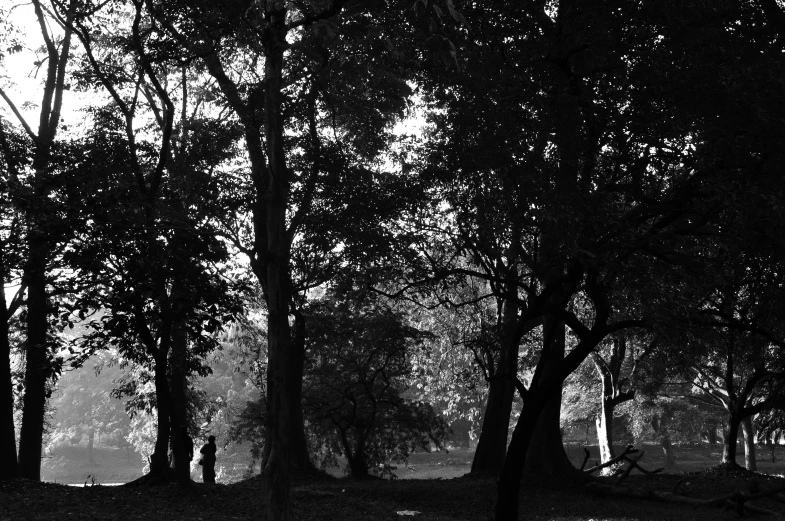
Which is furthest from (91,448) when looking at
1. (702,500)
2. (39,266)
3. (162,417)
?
(702,500)

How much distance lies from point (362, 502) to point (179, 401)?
22.4 feet

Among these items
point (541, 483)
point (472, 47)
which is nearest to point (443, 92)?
point (472, 47)

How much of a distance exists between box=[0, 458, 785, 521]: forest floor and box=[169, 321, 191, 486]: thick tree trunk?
0.47m

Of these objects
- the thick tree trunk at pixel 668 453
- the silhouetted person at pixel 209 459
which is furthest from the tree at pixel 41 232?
the thick tree trunk at pixel 668 453

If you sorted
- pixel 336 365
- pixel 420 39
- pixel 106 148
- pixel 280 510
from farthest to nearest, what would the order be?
1. pixel 336 365
2. pixel 106 148
3. pixel 420 39
4. pixel 280 510

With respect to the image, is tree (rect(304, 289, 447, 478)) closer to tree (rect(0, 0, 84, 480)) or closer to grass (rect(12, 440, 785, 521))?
grass (rect(12, 440, 785, 521))

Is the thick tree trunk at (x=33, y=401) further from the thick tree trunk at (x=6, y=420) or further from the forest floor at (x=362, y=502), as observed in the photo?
the forest floor at (x=362, y=502)

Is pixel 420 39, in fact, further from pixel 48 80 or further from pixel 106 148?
pixel 48 80

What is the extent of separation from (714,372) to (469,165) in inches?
651

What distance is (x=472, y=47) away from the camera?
12367 millimetres

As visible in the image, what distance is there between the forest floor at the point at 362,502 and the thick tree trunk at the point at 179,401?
1.55 feet

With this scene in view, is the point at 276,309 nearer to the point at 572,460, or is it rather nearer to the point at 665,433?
the point at 665,433

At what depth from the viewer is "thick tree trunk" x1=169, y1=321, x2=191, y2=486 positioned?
13.5m

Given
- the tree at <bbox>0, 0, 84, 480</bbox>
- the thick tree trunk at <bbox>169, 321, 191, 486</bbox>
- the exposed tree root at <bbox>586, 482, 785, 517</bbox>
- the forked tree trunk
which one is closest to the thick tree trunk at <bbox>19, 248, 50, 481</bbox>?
the tree at <bbox>0, 0, 84, 480</bbox>
